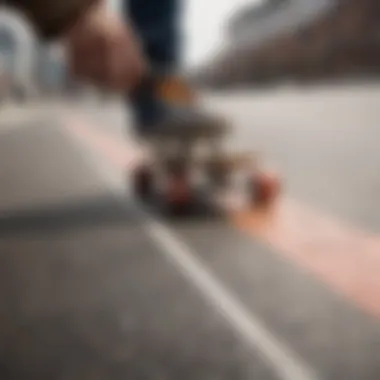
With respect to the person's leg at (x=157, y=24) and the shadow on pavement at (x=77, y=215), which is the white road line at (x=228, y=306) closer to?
the shadow on pavement at (x=77, y=215)

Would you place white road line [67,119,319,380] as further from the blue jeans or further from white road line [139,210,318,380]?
the blue jeans

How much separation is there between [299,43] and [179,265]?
174 millimetres

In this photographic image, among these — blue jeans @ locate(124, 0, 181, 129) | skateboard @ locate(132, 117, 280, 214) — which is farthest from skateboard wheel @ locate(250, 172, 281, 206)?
blue jeans @ locate(124, 0, 181, 129)

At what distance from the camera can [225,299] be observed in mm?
540

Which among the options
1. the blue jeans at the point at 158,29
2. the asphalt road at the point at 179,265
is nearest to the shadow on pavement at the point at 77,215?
the asphalt road at the point at 179,265

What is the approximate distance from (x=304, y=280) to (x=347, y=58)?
15 cm

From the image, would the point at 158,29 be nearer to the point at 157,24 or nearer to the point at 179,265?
the point at 157,24

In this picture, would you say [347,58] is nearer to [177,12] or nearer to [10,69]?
[177,12]

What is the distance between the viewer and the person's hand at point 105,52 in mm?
503

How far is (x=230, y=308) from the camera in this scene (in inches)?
20.7

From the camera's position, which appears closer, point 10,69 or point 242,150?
point 10,69

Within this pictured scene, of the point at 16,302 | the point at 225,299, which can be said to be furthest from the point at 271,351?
the point at 16,302

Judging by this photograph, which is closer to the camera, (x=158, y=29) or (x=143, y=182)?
(x=158, y=29)

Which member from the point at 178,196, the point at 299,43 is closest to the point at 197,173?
the point at 178,196
